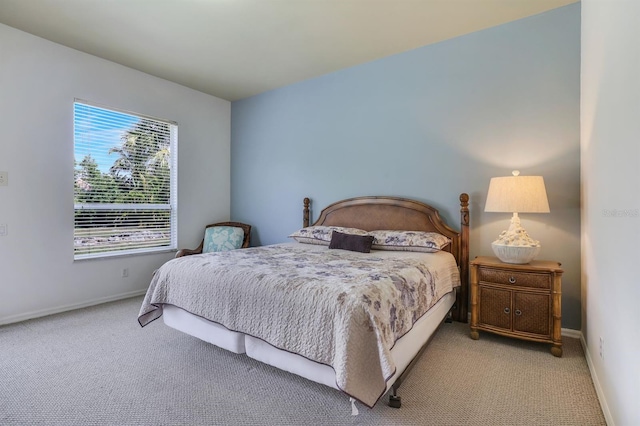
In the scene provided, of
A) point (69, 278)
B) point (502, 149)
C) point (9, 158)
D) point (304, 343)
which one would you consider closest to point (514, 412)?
point (304, 343)

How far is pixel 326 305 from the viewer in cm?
162

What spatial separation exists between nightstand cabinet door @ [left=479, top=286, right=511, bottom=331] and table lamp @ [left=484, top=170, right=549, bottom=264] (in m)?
0.27

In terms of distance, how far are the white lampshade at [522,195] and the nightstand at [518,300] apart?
1.45ft

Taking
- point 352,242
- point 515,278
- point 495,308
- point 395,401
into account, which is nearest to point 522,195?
point 515,278

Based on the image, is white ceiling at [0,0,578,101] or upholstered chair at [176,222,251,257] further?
upholstered chair at [176,222,251,257]

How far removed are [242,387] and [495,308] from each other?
199cm

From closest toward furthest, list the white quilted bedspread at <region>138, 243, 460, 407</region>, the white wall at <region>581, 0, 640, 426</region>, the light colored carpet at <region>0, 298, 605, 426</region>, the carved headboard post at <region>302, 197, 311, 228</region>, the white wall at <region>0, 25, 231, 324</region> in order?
1. the white wall at <region>581, 0, 640, 426</region>
2. the white quilted bedspread at <region>138, 243, 460, 407</region>
3. the light colored carpet at <region>0, 298, 605, 426</region>
4. the white wall at <region>0, 25, 231, 324</region>
5. the carved headboard post at <region>302, 197, 311, 228</region>

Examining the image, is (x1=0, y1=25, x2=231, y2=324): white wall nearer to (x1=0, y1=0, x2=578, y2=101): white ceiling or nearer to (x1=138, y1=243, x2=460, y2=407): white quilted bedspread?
(x1=0, y1=0, x2=578, y2=101): white ceiling

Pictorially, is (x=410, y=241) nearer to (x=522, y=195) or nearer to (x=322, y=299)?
(x=522, y=195)

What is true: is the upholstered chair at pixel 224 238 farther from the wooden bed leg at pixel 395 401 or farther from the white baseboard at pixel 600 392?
the white baseboard at pixel 600 392

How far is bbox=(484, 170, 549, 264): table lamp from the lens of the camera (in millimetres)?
2447

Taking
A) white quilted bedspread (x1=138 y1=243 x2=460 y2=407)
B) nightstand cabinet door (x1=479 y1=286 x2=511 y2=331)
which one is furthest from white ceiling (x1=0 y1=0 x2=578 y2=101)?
nightstand cabinet door (x1=479 y1=286 x2=511 y2=331)


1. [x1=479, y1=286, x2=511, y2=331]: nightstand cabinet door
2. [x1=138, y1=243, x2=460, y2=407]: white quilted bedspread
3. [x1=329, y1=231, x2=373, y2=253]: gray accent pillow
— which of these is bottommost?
[x1=479, y1=286, x2=511, y2=331]: nightstand cabinet door

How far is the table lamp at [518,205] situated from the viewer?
245 cm
